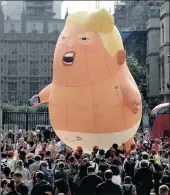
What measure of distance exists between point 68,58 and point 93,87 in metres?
1.06

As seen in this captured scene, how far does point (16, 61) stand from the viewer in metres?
79.1

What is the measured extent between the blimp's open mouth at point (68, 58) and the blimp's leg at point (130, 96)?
1.51 meters

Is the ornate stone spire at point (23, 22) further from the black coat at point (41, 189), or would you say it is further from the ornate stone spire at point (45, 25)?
the black coat at point (41, 189)

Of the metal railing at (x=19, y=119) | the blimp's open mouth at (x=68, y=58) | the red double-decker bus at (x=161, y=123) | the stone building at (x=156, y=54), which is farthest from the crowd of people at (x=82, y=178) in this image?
the stone building at (x=156, y=54)

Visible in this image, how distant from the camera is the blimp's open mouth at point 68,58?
50.7 ft

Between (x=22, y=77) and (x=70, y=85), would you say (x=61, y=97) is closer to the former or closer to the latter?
(x=70, y=85)

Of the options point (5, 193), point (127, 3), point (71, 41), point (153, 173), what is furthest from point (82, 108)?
point (127, 3)

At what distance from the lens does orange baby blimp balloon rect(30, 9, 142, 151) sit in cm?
1533

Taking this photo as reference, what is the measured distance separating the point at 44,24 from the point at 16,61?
289 inches

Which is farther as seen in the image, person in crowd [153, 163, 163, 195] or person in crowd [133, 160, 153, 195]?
person in crowd [153, 163, 163, 195]

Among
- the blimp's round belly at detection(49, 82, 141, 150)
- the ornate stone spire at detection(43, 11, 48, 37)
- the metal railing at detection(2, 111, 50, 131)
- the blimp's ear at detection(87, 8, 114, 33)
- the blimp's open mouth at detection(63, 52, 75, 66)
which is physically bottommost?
the metal railing at detection(2, 111, 50, 131)

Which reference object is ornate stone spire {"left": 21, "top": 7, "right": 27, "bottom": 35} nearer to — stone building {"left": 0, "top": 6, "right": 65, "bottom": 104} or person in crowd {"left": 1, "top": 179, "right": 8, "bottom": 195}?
stone building {"left": 0, "top": 6, "right": 65, "bottom": 104}

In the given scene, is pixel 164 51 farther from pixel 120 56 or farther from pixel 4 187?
pixel 4 187

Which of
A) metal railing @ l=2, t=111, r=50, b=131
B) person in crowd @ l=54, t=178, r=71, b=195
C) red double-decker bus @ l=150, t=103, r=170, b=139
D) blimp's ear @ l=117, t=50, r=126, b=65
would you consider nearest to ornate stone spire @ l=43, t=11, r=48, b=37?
metal railing @ l=2, t=111, r=50, b=131
